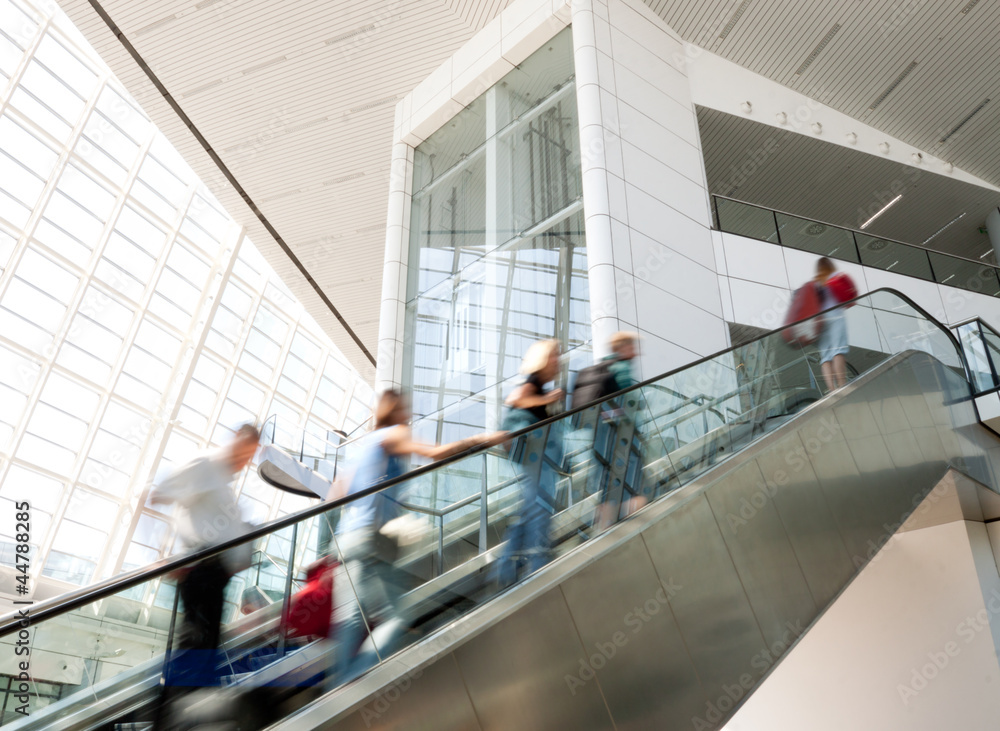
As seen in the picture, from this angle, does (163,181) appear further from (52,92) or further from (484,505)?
(484,505)

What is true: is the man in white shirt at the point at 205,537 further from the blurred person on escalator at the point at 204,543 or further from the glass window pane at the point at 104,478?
the glass window pane at the point at 104,478

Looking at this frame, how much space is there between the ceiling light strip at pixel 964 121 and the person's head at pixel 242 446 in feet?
50.6

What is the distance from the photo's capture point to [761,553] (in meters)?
4.96

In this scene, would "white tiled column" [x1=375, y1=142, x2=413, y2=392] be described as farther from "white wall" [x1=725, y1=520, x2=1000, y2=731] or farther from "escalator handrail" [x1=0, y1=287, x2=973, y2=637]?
"escalator handrail" [x1=0, y1=287, x2=973, y2=637]

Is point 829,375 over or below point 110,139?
below

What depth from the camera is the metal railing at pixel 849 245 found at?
1259 cm

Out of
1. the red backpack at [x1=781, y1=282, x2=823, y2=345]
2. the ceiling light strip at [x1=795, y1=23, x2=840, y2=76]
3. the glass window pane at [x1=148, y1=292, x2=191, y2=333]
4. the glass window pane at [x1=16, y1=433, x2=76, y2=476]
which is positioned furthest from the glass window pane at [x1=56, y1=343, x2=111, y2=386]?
the red backpack at [x1=781, y1=282, x2=823, y2=345]

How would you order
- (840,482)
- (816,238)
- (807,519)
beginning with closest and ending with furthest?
1. (807,519)
2. (840,482)
3. (816,238)

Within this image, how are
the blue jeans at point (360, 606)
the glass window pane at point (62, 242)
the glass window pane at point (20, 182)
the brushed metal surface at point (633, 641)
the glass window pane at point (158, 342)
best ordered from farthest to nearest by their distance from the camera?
the glass window pane at point (158, 342), the glass window pane at point (62, 242), the glass window pane at point (20, 182), the brushed metal surface at point (633, 641), the blue jeans at point (360, 606)

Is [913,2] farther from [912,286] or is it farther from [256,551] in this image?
[256,551]

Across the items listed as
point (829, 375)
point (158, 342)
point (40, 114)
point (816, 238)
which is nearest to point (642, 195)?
point (816, 238)

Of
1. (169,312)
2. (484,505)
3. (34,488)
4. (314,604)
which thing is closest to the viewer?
(314,604)

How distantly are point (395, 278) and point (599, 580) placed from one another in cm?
946

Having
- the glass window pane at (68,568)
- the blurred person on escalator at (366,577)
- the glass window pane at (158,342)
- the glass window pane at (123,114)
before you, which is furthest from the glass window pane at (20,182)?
the blurred person on escalator at (366,577)
